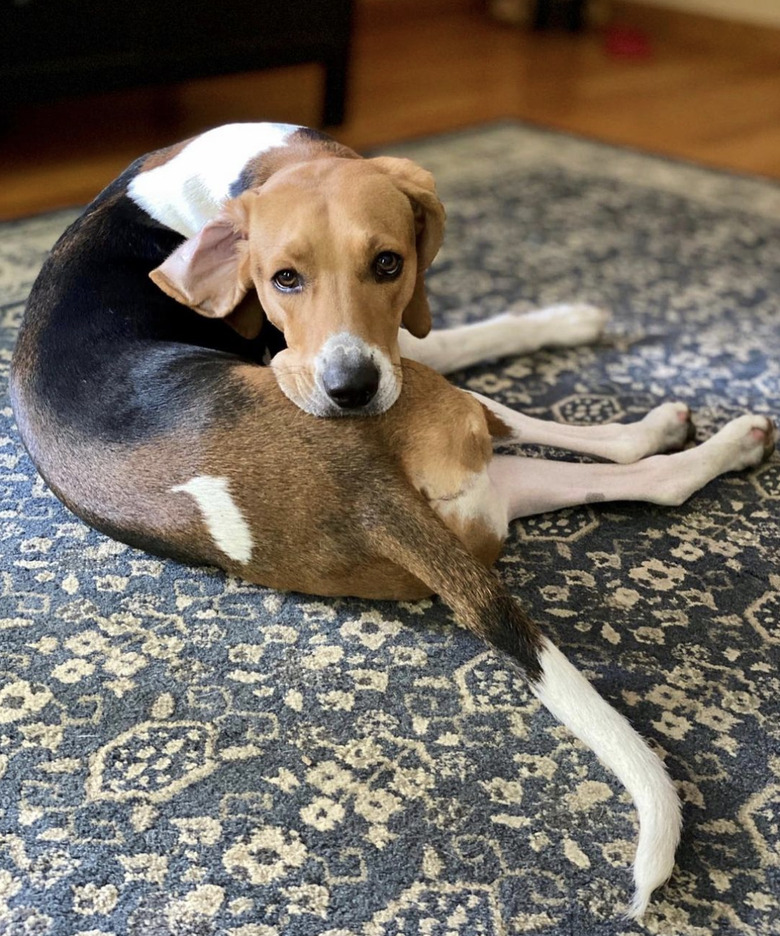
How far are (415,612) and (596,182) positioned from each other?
2922 mm

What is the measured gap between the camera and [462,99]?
552 cm

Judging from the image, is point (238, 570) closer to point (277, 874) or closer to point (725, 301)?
point (277, 874)

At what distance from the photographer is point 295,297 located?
2002 mm

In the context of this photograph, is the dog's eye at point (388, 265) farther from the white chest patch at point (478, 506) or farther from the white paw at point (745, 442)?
the white paw at point (745, 442)

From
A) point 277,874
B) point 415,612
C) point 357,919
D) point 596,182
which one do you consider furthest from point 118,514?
point 596,182

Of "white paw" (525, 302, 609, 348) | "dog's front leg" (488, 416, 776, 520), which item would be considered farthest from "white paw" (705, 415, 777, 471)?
"white paw" (525, 302, 609, 348)

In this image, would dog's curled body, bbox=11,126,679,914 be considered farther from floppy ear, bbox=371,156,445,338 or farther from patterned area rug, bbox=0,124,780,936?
floppy ear, bbox=371,156,445,338

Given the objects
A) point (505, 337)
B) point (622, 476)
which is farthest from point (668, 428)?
point (505, 337)

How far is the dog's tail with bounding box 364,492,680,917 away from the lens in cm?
151

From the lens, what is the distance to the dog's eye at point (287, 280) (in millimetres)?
1997

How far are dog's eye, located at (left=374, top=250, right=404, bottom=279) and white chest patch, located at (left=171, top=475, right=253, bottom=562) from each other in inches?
19.8

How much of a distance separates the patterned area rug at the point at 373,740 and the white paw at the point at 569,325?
76 centimetres

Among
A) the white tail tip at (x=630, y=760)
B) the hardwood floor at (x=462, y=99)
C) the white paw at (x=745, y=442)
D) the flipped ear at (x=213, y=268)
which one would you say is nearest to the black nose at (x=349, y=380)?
the flipped ear at (x=213, y=268)

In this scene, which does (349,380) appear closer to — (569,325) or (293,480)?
(293,480)
